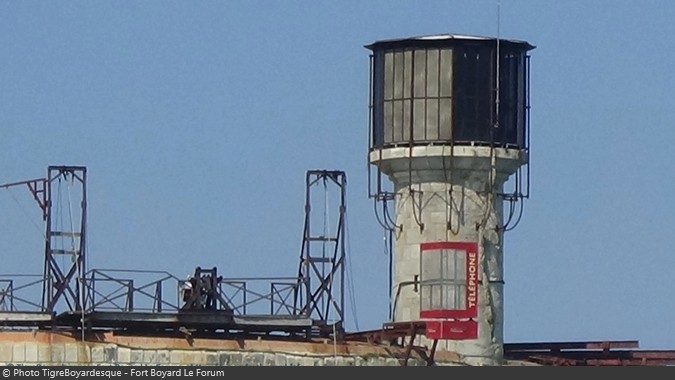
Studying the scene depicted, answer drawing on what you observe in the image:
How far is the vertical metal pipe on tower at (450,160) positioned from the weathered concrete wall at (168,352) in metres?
9.17

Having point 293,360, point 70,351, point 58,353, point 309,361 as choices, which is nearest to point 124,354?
point 70,351

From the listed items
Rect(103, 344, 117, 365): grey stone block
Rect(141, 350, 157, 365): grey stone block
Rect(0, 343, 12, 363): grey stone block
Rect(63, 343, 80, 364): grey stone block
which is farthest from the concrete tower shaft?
Rect(0, 343, 12, 363): grey stone block

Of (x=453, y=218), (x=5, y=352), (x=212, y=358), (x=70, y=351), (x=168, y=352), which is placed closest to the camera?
(x=5, y=352)

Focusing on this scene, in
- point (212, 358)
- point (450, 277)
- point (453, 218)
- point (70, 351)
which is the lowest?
point (212, 358)

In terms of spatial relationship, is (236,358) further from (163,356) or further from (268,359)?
(163,356)

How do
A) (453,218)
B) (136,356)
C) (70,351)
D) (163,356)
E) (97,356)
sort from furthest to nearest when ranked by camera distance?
(453,218) < (163,356) < (136,356) < (70,351) < (97,356)

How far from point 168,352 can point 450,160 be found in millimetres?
18643

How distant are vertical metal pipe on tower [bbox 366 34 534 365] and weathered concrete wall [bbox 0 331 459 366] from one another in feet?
30.1

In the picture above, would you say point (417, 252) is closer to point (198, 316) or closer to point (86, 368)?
point (198, 316)

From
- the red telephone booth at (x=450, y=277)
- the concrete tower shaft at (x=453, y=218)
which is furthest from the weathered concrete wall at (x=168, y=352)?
the concrete tower shaft at (x=453, y=218)

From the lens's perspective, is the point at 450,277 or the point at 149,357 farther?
the point at 450,277

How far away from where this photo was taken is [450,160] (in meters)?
158

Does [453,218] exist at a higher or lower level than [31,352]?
higher

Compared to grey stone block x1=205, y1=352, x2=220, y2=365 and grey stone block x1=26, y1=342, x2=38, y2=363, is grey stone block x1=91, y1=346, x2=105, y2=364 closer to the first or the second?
grey stone block x1=26, y1=342, x2=38, y2=363
